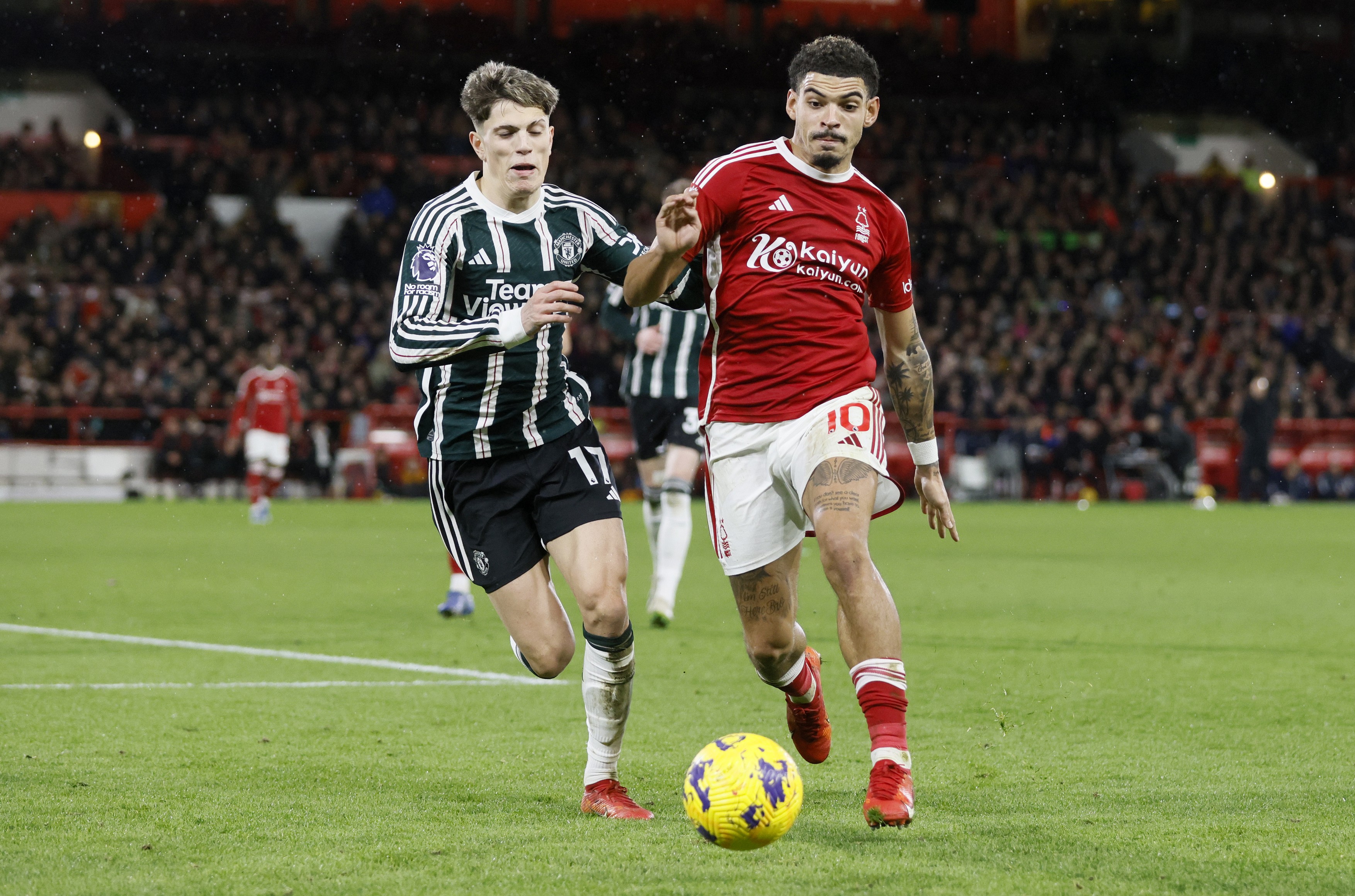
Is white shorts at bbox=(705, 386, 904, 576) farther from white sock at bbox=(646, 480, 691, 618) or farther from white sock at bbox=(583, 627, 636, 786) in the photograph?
white sock at bbox=(646, 480, 691, 618)

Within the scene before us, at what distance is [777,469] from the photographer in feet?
16.3

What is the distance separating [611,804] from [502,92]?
84.5 inches

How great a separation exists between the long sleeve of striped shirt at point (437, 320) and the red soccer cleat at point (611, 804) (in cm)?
129

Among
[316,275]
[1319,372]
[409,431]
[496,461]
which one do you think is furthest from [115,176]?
[496,461]

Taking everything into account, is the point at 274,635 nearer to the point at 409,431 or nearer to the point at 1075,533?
the point at 1075,533

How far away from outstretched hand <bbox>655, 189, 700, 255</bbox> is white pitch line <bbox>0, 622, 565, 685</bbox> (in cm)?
269

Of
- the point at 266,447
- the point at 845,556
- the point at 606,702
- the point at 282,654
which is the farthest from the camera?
the point at 266,447

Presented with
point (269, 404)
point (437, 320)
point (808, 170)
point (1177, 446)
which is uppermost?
point (808, 170)

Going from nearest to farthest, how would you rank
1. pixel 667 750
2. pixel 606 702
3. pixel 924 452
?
pixel 606 702 < pixel 924 452 < pixel 667 750

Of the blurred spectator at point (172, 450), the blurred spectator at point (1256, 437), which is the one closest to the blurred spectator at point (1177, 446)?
the blurred spectator at point (1256, 437)

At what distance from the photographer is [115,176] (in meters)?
31.4

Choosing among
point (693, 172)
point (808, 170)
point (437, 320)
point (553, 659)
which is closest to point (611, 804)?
point (553, 659)

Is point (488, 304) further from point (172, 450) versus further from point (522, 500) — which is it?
point (172, 450)

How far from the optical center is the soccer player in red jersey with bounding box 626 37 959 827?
4992 mm
